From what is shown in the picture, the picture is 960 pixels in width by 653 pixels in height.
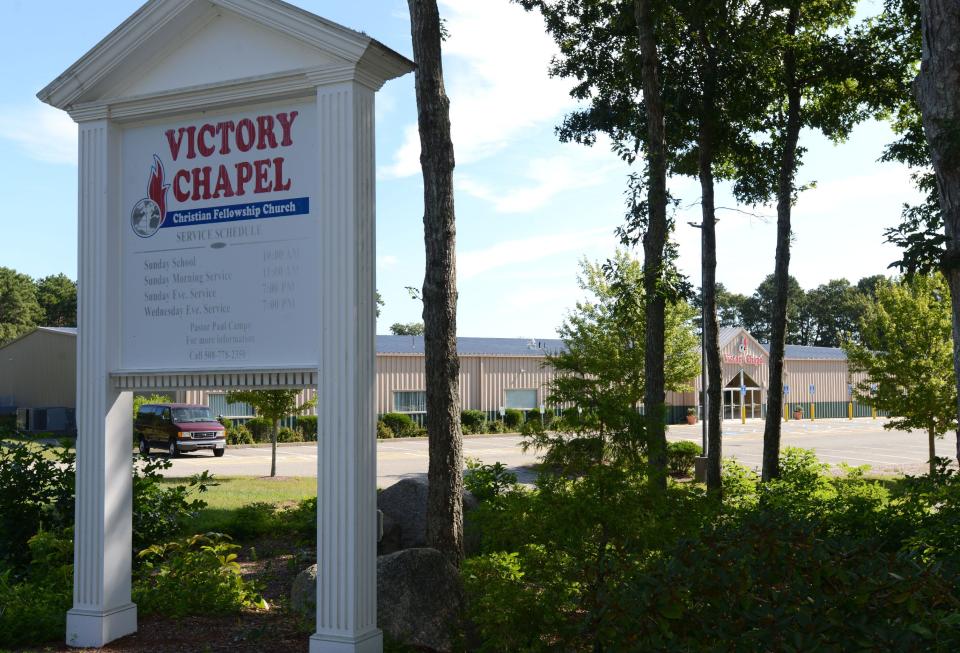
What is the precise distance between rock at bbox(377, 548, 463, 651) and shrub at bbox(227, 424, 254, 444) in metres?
29.5

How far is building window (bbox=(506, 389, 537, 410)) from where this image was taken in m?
45.9

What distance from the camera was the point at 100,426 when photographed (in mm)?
6480

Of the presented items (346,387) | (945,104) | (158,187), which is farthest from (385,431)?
(346,387)

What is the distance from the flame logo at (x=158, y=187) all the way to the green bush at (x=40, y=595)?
123 inches

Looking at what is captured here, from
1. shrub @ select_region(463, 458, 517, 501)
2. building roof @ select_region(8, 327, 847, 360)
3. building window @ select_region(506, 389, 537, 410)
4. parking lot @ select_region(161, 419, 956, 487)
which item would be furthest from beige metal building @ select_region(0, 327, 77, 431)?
shrub @ select_region(463, 458, 517, 501)

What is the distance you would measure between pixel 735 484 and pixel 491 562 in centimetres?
1039

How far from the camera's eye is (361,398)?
18.4ft

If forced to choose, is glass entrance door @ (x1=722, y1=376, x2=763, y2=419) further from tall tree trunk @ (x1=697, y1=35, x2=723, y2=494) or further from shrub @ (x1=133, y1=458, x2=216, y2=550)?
shrub @ (x1=133, y1=458, x2=216, y2=550)

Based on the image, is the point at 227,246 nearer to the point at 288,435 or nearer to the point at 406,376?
the point at 288,435

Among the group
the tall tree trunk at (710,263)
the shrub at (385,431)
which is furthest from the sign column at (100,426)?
the shrub at (385,431)

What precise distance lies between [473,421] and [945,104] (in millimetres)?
35486

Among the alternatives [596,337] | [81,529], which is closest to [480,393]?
[596,337]

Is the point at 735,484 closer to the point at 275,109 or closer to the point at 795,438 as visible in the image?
the point at 275,109

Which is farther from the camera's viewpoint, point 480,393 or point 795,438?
point 480,393
